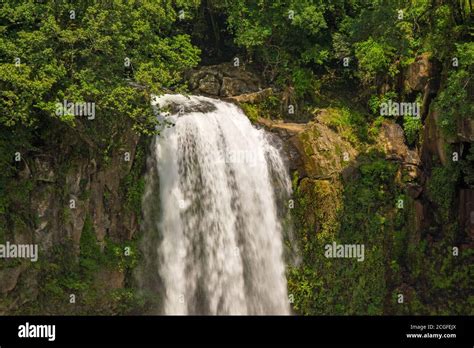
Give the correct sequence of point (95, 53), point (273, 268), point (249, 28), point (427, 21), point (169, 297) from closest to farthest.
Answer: point (95, 53), point (169, 297), point (273, 268), point (427, 21), point (249, 28)

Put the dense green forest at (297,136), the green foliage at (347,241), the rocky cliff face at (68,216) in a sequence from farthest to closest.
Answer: the green foliage at (347,241) → the rocky cliff face at (68,216) → the dense green forest at (297,136)

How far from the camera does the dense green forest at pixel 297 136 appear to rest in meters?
16.2

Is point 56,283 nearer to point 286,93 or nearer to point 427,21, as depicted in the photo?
point 286,93

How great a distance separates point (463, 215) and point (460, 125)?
9.77 feet

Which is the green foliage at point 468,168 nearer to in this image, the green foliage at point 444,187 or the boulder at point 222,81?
the green foliage at point 444,187

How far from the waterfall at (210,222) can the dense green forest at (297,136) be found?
1.80ft

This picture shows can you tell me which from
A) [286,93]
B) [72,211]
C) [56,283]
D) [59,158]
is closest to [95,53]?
[59,158]

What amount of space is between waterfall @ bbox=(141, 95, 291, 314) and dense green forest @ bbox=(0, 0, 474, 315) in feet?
1.80

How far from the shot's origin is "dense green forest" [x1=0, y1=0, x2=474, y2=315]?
16.2 m

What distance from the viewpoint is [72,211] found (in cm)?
1716

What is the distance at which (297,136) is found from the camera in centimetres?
2000

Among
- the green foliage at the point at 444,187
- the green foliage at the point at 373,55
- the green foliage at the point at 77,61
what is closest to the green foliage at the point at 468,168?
the green foliage at the point at 444,187

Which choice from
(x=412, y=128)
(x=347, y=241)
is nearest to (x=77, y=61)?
(x=347, y=241)

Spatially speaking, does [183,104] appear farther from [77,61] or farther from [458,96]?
[458,96]
